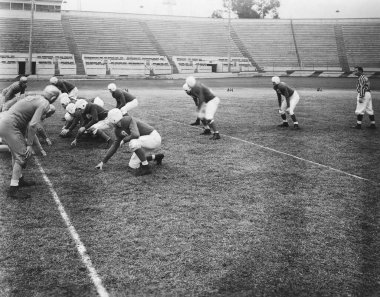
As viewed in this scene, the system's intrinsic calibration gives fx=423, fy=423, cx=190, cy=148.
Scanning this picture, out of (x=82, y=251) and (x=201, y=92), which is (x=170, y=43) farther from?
(x=82, y=251)

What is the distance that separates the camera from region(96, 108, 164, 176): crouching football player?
28.4 feet

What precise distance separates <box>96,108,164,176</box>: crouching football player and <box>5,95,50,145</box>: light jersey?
1434 mm

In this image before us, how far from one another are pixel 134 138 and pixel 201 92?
4.84m

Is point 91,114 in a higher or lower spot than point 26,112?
lower

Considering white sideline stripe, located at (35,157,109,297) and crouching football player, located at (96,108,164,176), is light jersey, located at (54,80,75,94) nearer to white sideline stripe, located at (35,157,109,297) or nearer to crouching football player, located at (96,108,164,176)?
crouching football player, located at (96,108,164,176)

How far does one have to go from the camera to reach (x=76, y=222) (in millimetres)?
6398

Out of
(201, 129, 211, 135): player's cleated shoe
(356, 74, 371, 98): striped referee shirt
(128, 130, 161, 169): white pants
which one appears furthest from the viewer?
(356, 74, 371, 98): striped referee shirt

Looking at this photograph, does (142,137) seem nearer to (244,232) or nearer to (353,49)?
(244,232)

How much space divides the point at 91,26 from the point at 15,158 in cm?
4833

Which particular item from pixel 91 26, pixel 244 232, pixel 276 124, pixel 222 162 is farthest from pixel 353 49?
pixel 244 232

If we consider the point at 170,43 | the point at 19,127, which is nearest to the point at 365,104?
the point at 19,127

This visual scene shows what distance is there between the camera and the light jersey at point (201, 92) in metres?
13.1

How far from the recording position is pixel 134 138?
8.83 metres

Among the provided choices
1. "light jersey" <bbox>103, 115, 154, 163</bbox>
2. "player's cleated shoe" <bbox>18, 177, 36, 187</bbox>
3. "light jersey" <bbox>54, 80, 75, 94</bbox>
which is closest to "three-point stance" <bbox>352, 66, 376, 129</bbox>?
Answer: "light jersey" <bbox>103, 115, 154, 163</bbox>
